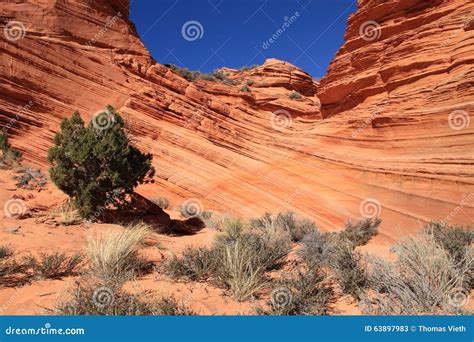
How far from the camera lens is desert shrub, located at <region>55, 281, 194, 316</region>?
10.7 ft

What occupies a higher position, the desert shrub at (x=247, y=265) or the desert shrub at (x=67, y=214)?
the desert shrub at (x=247, y=265)

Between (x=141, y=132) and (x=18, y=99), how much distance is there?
5419 millimetres

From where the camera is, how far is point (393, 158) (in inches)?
462

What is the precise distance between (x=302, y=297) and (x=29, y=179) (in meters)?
10.5

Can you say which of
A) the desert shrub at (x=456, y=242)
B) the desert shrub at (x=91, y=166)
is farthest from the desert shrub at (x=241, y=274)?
the desert shrub at (x=91, y=166)

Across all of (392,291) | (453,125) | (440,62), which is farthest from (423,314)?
(440,62)

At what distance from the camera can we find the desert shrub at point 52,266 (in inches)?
175

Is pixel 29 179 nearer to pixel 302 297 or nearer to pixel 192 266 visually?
pixel 192 266

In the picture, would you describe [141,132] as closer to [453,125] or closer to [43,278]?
[43,278]

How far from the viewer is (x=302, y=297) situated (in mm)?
3795

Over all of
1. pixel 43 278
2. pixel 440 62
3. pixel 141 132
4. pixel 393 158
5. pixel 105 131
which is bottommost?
pixel 43 278

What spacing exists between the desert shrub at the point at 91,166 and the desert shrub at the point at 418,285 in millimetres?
7172

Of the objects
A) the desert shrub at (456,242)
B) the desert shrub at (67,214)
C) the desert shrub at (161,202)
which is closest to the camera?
the desert shrub at (456,242)

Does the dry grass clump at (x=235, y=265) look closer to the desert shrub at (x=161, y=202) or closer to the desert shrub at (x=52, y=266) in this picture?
the desert shrub at (x=52, y=266)
